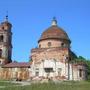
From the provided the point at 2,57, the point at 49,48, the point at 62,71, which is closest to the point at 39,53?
the point at 49,48

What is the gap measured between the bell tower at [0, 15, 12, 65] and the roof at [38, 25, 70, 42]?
8.08m

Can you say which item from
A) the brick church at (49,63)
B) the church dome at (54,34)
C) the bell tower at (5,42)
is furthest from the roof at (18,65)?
the church dome at (54,34)

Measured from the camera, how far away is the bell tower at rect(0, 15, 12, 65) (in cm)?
5707

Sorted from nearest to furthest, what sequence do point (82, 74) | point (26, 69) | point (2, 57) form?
point (82, 74) → point (26, 69) → point (2, 57)

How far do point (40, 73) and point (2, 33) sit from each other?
1281 centimetres

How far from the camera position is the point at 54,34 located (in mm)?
51625

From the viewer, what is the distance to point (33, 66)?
51.0m

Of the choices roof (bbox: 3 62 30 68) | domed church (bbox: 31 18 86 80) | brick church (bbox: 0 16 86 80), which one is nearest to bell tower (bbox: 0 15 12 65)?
brick church (bbox: 0 16 86 80)

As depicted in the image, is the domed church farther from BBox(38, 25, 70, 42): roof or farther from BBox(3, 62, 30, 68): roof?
BBox(3, 62, 30, 68): roof

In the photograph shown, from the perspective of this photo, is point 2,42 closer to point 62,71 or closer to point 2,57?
point 2,57

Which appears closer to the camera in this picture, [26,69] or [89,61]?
[26,69]

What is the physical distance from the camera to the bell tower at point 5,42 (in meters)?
57.1

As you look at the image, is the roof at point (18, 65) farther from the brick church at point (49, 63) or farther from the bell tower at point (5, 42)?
the bell tower at point (5, 42)

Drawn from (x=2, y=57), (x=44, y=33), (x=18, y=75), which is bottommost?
(x=18, y=75)
